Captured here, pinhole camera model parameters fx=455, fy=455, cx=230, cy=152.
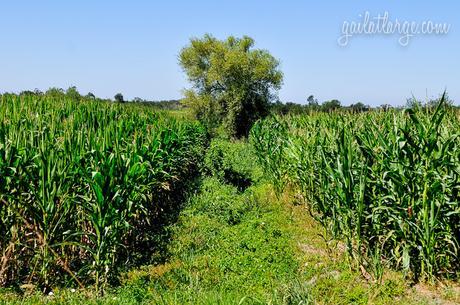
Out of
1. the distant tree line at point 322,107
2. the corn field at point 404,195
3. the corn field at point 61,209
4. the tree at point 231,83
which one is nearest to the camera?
the corn field at point 404,195

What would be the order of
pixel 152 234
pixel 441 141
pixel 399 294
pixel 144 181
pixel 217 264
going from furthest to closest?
pixel 152 234
pixel 144 181
pixel 217 264
pixel 441 141
pixel 399 294

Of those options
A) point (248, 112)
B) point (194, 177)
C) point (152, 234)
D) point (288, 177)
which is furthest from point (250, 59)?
point (152, 234)

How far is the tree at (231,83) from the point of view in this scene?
42406 mm

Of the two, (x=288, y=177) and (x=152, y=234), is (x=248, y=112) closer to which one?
(x=288, y=177)

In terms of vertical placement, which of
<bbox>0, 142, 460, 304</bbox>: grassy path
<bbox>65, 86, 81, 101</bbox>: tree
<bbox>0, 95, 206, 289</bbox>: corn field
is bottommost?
<bbox>0, 142, 460, 304</bbox>: grassy path

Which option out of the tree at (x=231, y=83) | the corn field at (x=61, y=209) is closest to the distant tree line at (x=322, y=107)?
the tree at (x=231, y=83)

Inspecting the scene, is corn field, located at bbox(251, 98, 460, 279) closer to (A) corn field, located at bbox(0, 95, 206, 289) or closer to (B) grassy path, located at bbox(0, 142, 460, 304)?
(B) grassy path, located at bbox(0, 142, 460, 304)

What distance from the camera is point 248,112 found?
140ft

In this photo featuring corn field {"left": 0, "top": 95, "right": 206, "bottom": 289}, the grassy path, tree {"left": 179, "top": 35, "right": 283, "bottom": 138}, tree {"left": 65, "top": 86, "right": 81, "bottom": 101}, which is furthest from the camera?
tree {"left": 179, "top": 35, "right": 283, "bottom": 138}

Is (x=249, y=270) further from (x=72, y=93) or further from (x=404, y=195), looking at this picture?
(x=72, y=93)

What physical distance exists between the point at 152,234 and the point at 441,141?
17.8 feet

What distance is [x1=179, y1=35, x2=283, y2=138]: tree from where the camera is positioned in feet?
139

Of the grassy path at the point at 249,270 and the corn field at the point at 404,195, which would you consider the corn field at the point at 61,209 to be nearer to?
the grassy path at the point at 249,270

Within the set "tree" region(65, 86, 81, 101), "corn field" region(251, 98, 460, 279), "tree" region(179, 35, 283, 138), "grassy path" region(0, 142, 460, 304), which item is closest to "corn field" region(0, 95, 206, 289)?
"grassy path" region(0, 142, 460, 304)
